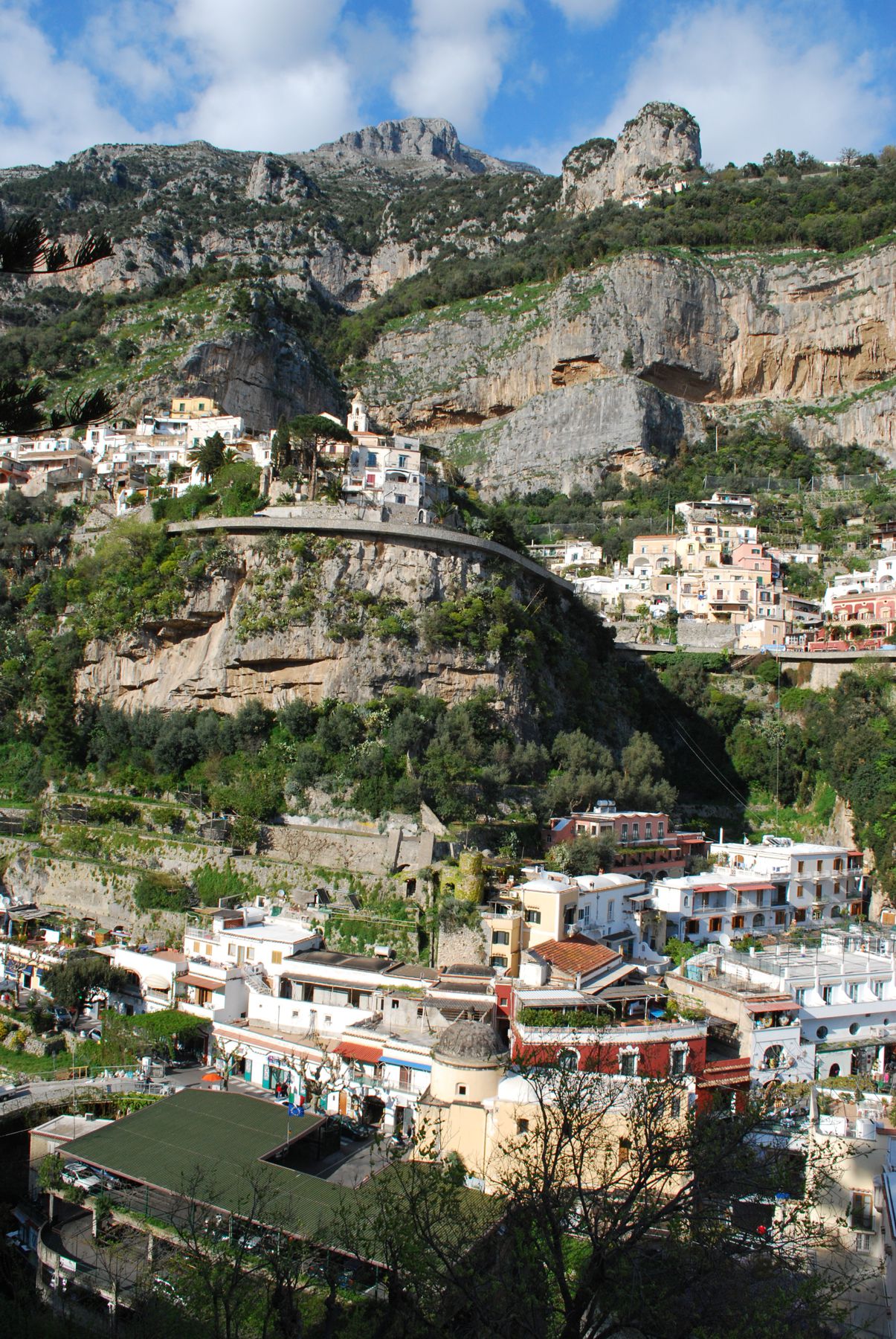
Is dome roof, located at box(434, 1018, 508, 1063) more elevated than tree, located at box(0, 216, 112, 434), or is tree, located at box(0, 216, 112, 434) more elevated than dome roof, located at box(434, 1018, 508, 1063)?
tree, located at box(0, 216, 112, 434)

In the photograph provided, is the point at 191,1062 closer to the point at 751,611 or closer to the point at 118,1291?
the point at 118,1291

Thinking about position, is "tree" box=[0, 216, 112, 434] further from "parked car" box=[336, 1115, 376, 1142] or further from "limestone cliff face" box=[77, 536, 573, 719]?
"limestone cliff face" box=[77, 536, 573, 719]

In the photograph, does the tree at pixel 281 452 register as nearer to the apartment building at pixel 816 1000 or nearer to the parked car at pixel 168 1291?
the apartment building at pixel 816 1000

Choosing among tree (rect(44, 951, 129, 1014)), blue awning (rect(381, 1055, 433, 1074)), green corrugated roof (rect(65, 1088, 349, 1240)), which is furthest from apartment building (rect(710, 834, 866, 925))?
tree (rect(44, 951, 129, 1014))

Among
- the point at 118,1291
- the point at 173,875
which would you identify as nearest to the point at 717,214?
the point at 173,875

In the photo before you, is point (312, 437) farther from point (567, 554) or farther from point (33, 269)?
point (33, 269)

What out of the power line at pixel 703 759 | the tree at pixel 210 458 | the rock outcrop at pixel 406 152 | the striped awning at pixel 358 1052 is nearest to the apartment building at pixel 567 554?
the power line at pixel 703 759
